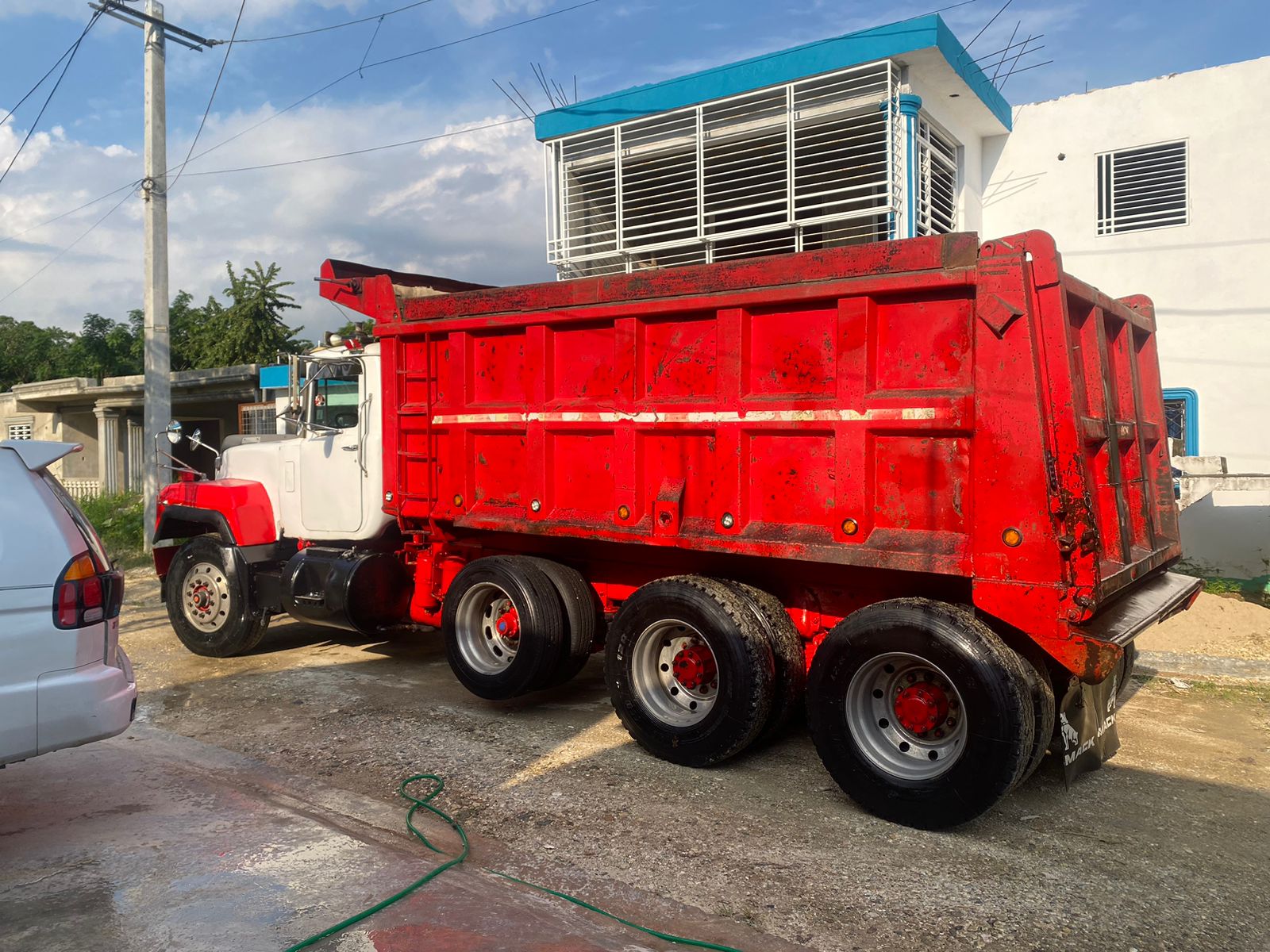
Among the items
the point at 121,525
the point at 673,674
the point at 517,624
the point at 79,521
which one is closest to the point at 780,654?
the point at 673,674

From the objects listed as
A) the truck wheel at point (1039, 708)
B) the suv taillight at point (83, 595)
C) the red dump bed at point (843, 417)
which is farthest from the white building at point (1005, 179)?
the suv taillight at point (83, 595)

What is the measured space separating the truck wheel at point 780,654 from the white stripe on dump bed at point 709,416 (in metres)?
0.91

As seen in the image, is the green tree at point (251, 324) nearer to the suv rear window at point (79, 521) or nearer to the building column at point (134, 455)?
the building column at point (134, 455)

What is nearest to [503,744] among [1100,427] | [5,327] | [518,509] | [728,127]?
[518,509]

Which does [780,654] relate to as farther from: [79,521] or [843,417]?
[79,521]

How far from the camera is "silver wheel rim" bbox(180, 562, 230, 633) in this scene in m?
7.62

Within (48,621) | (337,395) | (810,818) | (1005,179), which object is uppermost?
(1005,179)

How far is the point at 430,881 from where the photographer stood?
3701 mm

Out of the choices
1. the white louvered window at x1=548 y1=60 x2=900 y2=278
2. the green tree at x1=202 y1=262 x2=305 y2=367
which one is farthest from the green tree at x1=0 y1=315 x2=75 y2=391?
the white louvered window at x1=548 y1=60 x2=900 y2=278

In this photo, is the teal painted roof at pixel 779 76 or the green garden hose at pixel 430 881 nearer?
the green garden hose at pixel 430 881

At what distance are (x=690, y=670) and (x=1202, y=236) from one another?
799 centimetres

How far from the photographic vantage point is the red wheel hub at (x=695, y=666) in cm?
511

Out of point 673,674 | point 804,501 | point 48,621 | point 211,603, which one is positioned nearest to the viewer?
point 48,621

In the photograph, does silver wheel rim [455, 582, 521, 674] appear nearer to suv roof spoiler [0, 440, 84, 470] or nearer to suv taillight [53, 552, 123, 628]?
suv taillight [53, 552, 123, 628]
